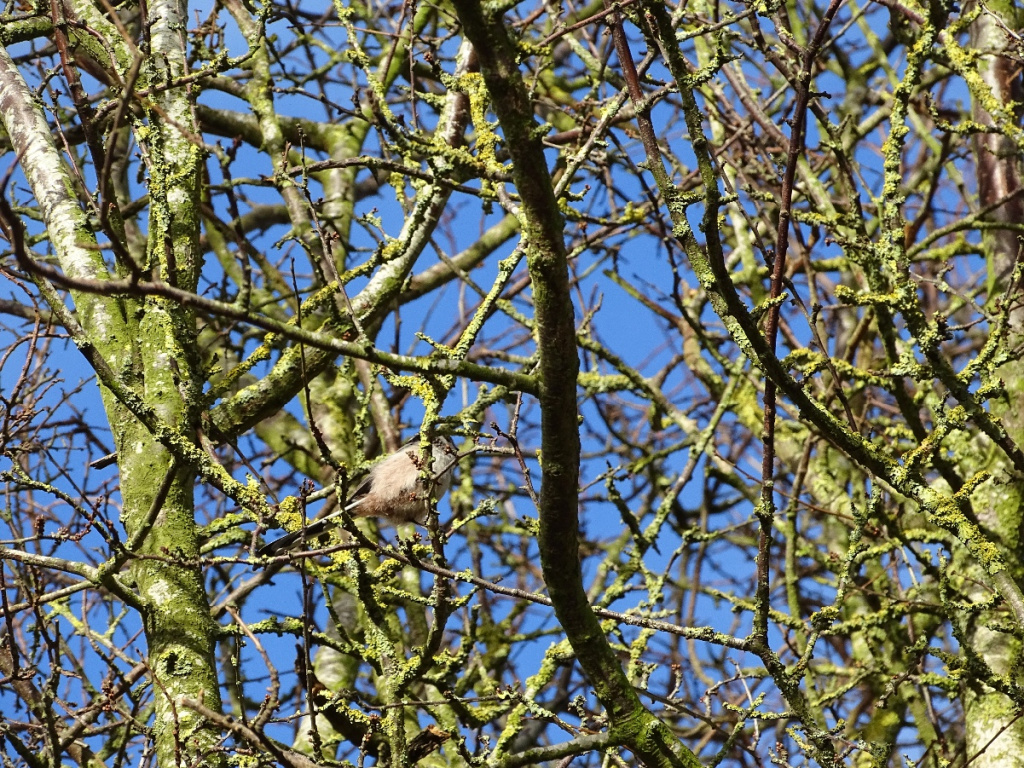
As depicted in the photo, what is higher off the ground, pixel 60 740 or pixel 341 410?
pixel 341 410

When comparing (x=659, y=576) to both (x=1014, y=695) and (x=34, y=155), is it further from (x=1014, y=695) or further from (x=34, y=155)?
(x=34, y=155)

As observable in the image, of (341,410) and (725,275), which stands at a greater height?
(341,410)

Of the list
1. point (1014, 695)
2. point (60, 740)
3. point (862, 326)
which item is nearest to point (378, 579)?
point (60, 740)

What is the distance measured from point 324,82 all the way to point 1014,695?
5.71 meters

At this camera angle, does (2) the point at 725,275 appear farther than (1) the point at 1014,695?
No

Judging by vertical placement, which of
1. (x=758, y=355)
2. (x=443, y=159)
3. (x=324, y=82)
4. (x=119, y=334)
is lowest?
(x=758, y=355)

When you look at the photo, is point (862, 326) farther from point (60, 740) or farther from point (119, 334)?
point (60, 740)

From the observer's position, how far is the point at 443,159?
2.83 metres

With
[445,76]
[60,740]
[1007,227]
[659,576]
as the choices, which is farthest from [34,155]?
[1007,227]

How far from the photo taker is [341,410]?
19.7ft

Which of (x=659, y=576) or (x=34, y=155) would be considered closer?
(x=34, y=155)

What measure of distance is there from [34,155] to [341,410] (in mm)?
2548

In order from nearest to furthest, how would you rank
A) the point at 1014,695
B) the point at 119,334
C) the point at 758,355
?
the point at 758,355 < the point at 1014,695 < the point at 119,334

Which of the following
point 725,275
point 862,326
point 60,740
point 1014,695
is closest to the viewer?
point 725,275
